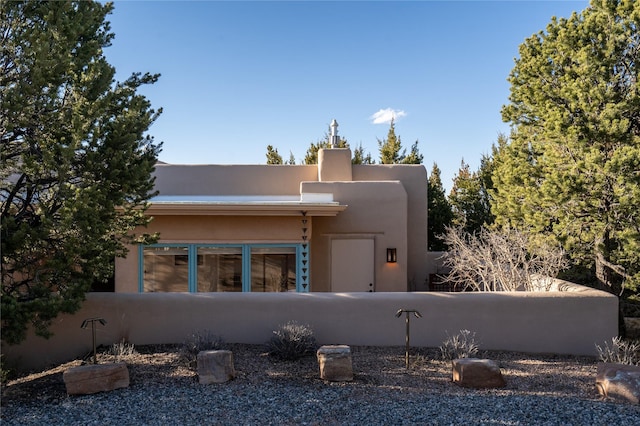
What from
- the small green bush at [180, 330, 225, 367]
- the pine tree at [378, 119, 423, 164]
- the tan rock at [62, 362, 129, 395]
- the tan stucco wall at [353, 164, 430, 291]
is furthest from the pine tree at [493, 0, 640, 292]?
the pine tree at [378, 119, 423, 164]

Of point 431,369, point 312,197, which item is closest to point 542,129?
point 312,197

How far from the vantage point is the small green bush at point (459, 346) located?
7941 mm

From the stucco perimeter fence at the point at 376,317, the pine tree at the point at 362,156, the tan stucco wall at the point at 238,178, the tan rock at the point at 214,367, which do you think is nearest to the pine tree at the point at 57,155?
the stucco perimeter fence at the point at 376,317

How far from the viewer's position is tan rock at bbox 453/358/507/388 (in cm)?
657

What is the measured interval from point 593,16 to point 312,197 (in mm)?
8491

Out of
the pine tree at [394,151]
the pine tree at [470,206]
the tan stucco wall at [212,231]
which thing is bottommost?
the tan stucco wall at [212,231]

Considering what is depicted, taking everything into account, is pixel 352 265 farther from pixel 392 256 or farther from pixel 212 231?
pixel 212 231

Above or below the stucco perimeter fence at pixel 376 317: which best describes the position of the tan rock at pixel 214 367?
below

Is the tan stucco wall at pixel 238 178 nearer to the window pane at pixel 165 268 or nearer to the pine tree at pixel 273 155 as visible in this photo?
the window pane at pixel 165 268

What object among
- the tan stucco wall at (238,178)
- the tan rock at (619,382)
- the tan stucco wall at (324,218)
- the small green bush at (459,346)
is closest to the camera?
the tan rock at (619,382)

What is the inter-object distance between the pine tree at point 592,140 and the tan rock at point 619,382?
14.0 ft

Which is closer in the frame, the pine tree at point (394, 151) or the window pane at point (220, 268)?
the window pane at point (220, 268)

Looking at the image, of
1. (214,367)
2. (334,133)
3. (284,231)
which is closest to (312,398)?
(214,367)

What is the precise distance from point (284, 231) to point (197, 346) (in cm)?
539
